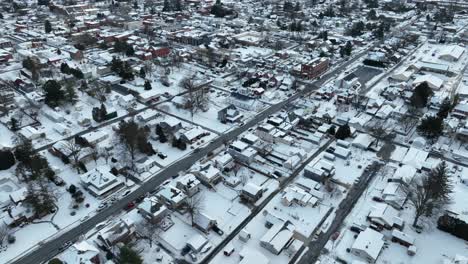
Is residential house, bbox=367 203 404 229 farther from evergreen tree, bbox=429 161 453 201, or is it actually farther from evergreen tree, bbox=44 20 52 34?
evergreen tree, bbox=44 20 52 34

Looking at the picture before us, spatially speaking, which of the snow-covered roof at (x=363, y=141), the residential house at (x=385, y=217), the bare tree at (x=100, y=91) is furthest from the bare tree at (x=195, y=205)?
the bare tree at (x=100, y=91)

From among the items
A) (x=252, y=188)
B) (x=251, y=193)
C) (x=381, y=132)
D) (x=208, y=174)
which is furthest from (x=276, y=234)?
(x=381, y=132)

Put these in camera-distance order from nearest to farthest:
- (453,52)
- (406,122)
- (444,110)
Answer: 1. (406,122)
2. (444,110)
3. (453,52)

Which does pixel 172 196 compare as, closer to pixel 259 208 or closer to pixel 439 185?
Answer: pixel 259 208

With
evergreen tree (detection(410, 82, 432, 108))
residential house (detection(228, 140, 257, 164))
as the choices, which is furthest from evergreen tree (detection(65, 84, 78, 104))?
evergreen tree (detection(410, 82, 432, 108))

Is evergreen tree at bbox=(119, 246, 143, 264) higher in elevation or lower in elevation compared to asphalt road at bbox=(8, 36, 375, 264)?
higher

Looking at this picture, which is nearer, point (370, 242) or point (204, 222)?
point (370, 242)

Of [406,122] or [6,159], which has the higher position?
[406,122]

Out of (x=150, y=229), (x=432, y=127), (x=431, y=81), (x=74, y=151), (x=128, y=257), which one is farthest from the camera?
(x=431, y=81)
